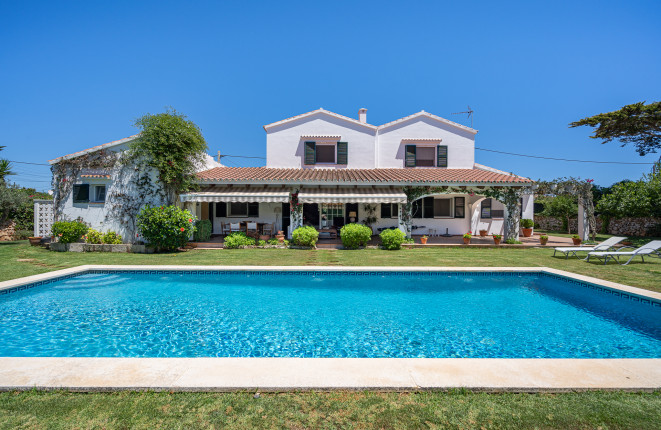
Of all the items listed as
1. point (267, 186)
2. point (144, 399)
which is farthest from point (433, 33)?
point (144, 399)

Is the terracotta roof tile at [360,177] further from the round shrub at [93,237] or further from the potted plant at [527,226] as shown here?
the round shrub at [93,237]

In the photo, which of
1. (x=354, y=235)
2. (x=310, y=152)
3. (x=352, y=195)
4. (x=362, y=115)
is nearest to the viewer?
(x=354, y=235)

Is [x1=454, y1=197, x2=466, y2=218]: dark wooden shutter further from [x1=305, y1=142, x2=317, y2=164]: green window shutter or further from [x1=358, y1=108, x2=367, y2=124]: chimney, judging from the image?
[x1=305, y1=142, x2=317, y2=164]: green window shutter

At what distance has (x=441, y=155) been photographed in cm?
2711

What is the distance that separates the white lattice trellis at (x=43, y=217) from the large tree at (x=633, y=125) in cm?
4296

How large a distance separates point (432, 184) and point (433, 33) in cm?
960

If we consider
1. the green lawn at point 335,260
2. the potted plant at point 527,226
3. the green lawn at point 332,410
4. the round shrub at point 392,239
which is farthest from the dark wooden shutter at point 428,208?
the green lawn at point 332,410

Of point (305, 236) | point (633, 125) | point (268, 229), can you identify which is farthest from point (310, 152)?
point (633, 125)

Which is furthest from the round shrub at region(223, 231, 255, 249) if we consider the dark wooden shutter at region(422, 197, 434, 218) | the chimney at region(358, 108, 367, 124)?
the chimney at region(358, 108, 367, 124)

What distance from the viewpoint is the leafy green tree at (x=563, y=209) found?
29.3 m

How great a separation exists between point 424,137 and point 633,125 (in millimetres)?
17498

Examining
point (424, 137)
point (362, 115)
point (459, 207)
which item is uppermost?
point (362, 115)

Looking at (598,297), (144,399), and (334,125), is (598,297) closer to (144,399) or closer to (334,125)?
(144,399)

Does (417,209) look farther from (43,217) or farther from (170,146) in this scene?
(43,217)
